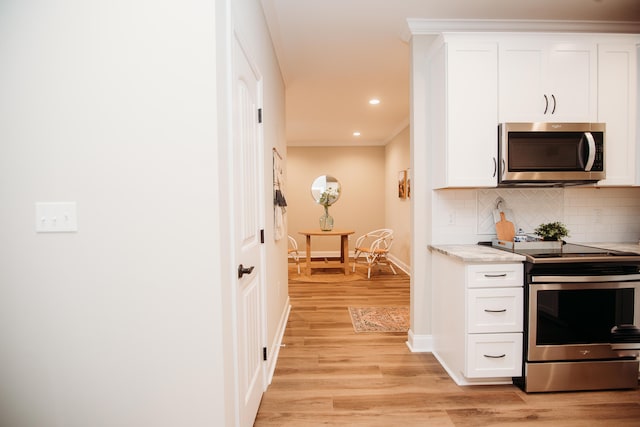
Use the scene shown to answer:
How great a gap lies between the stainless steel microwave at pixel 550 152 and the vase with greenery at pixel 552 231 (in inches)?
15.9

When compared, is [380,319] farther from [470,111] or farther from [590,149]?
[590,149]

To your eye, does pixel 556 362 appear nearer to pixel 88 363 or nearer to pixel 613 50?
pixel 613 50

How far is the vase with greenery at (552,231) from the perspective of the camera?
2539 millimetres

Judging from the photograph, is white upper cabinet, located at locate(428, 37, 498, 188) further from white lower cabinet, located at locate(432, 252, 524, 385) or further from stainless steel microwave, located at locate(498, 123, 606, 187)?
white lower cabinet, located at locate(432, 252, 524, 385)

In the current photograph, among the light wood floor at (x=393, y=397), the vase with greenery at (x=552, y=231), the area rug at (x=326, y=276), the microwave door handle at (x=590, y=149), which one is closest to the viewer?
the light wood floor at (x=393, y=397)

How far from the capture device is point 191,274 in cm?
132

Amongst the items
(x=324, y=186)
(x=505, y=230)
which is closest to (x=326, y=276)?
(x=324, y=186)

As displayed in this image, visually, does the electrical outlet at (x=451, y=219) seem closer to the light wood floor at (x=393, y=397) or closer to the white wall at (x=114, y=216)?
the light wood floor at (x=393, y=397)

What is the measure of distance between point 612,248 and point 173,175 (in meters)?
3.14

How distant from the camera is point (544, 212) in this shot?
282cm

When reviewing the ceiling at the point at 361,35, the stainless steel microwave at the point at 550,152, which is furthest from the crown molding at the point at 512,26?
the stainless steel microwave at the point at 550,152

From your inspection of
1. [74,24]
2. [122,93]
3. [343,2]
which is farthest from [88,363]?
[343,2]

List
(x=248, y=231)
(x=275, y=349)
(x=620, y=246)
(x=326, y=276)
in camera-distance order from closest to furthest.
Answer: (x=248, y=231), (x=620, y=246), (x=275, y=349), (x=326, y=276)

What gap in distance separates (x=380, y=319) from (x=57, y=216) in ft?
10.1
